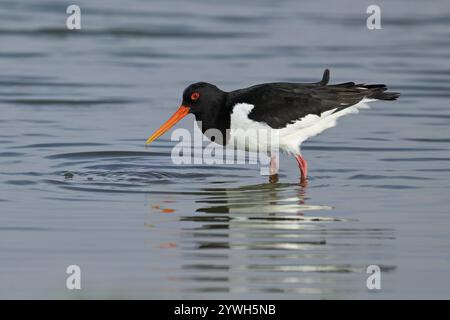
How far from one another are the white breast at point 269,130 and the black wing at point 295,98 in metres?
0.05

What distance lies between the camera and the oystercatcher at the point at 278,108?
31.6ft

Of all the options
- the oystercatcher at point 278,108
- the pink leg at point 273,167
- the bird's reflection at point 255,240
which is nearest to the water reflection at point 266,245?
the bird's reflection at point 255,240

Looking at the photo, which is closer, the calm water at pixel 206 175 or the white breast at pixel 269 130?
the calm water at pixel 206 175

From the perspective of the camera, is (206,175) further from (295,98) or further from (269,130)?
(295,98)

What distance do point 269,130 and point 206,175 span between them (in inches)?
29.7

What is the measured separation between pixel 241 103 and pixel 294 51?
738cm

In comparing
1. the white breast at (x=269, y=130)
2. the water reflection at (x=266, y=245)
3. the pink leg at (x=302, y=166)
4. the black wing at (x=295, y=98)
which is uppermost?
the black wing at (x=295, y=98)

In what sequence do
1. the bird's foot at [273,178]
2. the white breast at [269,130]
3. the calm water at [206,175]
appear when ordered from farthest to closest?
the bird's foot at [273,178]
the white breast at [269,130]
the calm water at [206,175]

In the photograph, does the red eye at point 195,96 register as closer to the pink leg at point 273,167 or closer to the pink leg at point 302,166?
the pink leg at point 273,167

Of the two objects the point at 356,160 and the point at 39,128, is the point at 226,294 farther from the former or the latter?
the point at 39,128

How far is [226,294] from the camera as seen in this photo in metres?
6.28

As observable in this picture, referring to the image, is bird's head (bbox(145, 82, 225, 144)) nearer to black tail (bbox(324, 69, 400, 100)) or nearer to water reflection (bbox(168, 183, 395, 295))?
water reflection (bbox(168, 183, 395, 295))

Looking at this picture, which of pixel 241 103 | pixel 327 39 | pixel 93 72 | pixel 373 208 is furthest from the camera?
pixel 327 39
